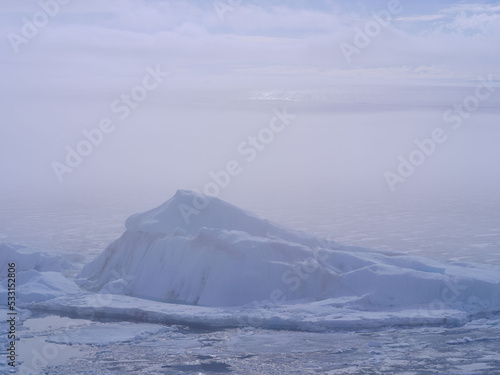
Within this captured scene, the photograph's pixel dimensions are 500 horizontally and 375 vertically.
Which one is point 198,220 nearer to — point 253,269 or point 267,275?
point 253,269

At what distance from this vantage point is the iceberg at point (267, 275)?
47.5ft

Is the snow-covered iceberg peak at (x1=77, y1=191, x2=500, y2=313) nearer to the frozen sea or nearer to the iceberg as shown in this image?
the iceberg

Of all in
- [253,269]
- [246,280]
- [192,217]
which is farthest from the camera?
[192,217]

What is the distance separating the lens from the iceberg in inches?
570

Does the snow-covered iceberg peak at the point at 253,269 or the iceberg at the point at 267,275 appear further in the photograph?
the snow-covered iceberg peak at the point at 253,269

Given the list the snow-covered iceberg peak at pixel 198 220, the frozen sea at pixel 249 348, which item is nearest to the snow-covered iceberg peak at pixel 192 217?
the snow-covered iceberg peak at pixel 198 220

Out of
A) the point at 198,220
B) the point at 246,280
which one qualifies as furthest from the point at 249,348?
the point at 198,220

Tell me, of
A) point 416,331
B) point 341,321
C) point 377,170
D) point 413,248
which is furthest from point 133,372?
point 377,170

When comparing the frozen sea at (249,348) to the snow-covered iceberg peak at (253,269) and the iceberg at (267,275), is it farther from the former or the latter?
the snow-covered iceberg peak at (253,269)

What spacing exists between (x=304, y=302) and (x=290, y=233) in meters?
2.82

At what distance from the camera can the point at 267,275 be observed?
1570cm

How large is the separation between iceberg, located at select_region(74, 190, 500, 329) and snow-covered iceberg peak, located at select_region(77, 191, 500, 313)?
2 centimetres

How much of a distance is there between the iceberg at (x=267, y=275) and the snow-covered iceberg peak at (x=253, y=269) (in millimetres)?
24

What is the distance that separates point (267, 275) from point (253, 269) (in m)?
0.37
